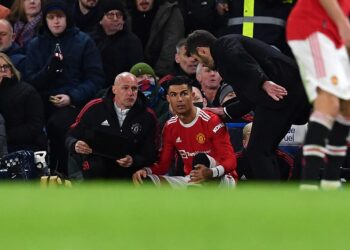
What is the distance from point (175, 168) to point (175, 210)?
693cm

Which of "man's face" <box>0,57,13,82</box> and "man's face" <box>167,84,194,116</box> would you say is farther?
"man's face" <box>0,57,13,82</box>

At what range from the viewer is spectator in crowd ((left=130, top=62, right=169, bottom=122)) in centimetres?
1466

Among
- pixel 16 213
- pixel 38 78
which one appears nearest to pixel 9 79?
pixel 38 78

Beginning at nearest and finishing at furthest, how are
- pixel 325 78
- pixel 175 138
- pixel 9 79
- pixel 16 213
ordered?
pixel 16 213
pixel 325 78
pixel 175 138
pixel 9 79

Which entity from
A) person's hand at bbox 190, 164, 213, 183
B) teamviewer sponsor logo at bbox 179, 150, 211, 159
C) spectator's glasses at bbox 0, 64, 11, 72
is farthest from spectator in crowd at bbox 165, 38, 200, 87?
person's hand at bbox 190, 164, 213, 183

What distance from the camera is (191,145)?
42.7 ft

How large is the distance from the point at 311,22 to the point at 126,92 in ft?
14.7

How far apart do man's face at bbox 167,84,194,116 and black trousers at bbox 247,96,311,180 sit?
3.81 ft

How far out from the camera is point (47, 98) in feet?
49.5

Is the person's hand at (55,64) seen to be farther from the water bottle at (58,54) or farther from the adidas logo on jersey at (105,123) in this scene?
the adidas logo on jersey at (105,123)

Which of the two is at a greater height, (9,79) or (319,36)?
(319,36)

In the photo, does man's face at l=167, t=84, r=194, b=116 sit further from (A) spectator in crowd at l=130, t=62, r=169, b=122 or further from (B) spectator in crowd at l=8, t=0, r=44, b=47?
(B) spectator in crowd at l=8, t=0, r=44, b=47

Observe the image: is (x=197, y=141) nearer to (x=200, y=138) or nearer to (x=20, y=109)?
(x=200, y=138)

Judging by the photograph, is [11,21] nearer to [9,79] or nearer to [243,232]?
[9,79]
